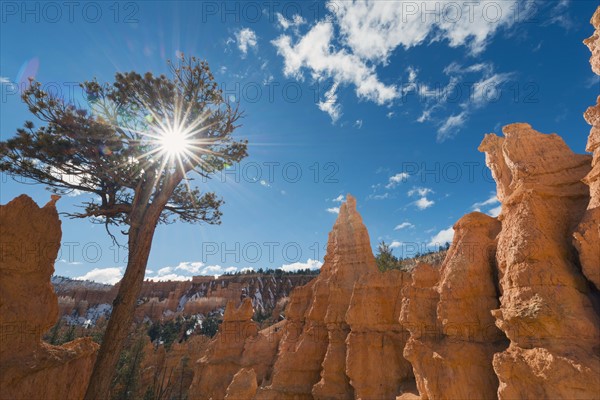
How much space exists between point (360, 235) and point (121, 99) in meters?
17.6

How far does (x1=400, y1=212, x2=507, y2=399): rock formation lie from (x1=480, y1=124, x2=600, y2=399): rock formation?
34.2 inches

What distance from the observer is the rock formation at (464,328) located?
7.90 m

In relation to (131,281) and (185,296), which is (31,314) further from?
(185,296)

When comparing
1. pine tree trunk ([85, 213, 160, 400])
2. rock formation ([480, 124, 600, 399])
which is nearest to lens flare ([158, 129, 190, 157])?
pine tree trunk ([85, 213, 160, 400])

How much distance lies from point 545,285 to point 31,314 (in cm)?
1029

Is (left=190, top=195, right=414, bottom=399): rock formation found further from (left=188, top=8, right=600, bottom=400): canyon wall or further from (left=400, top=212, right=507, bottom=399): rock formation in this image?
(left=400, top=212, right=507, bottom=399): rock formation

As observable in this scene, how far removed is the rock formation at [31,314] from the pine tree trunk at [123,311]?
0.90 feet

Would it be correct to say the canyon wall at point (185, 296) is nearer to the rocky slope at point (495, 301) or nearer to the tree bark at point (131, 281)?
the rocky slope at point (495, 301)

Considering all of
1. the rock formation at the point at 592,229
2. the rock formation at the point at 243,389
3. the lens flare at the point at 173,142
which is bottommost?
the rock formation at the point at 243,389

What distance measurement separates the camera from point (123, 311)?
8227mm

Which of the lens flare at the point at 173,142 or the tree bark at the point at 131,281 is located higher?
the lens flare at the point at 173,142

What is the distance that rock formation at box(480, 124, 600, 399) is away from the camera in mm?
5605

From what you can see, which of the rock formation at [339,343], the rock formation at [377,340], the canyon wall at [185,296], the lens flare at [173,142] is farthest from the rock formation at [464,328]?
the canyon wall at [185,296]

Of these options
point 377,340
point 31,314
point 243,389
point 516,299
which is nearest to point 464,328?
point 516,299
